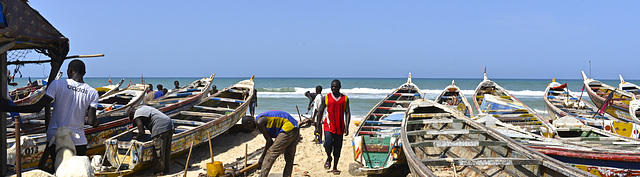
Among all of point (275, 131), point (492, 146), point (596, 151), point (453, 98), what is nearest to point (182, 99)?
point (275, 131)

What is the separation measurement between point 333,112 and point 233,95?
687cm

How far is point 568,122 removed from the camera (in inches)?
320

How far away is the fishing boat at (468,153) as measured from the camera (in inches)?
203

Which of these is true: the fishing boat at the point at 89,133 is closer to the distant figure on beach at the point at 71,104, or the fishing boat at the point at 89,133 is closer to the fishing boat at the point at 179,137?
the fishing boat at the point at 179,137

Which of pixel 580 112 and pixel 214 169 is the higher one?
pixel 580 112

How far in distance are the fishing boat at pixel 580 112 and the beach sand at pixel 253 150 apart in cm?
548

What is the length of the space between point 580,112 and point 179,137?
11.3 metres

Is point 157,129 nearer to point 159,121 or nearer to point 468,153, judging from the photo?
point 159,121

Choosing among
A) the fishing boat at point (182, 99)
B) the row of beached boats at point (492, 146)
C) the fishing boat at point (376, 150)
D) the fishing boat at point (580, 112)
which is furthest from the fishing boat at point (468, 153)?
the fishing boat at point (182, 99)

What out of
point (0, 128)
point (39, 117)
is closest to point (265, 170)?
point (0, 128)

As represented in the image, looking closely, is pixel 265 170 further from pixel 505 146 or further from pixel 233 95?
pixel 233 95

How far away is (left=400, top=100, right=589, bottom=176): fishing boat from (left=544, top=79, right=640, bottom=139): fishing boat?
3.58 meters

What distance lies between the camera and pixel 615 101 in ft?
42.3

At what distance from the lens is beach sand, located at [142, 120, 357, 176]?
7652 millimetres
